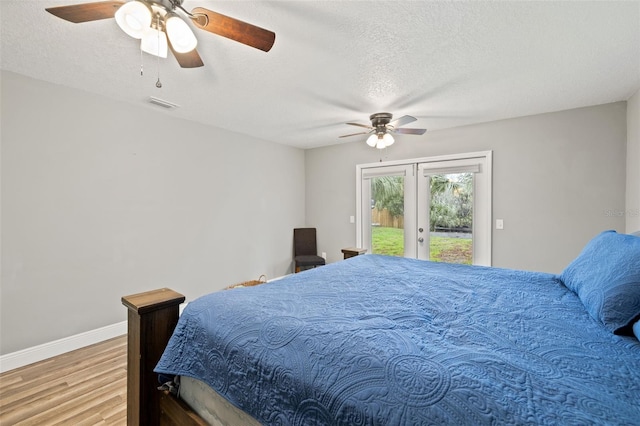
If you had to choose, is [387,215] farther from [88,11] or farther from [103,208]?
[88,11]

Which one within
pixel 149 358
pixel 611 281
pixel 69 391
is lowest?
pixel 69 391

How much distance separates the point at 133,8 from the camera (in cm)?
126

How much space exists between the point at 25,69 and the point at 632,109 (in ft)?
18.0

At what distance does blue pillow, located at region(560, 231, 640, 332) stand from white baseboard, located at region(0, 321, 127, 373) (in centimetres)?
382

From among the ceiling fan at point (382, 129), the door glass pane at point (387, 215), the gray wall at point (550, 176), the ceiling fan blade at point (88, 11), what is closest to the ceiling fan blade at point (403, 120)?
the ceiling fan at point (382, 129)

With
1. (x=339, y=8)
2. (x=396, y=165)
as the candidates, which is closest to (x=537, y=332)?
(x=339, y=8)

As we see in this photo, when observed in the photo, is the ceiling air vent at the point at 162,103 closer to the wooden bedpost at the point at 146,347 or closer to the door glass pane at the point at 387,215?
the wooden bedpost at the point at 146,347

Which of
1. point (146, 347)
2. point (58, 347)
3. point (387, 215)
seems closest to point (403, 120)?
point (387, 215)

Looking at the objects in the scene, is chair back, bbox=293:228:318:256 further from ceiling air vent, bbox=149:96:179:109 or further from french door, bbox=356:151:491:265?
ceiling air vent, bbox=149:96:179:109

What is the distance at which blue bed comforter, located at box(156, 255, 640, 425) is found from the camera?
697 millimetres

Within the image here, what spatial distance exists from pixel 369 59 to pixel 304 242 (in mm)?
3499

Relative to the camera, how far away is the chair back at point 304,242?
5.03 metres

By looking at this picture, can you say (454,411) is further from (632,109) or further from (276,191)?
(276,191)

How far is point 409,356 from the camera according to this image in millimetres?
876
